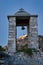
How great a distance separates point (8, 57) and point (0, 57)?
573 mm

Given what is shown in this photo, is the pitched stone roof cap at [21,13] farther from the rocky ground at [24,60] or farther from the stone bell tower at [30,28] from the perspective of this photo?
the rocky ground at [24,60]

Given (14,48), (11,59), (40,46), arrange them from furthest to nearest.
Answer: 1. (40,46)
2. (14,48)
3. (11,59)

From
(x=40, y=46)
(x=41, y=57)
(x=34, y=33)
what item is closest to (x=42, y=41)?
(x=40, y=46)

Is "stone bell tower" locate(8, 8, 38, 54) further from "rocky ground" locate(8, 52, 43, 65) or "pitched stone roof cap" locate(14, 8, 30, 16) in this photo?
"rocky ground" locate(8, 52, 43, 65)

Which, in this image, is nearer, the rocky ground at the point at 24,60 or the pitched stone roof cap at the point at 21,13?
the rocky ground at the point at 24,60

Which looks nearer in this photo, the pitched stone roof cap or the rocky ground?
the rocky ground

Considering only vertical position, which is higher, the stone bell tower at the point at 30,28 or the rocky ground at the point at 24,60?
the stone bell tower at the point at 30,28

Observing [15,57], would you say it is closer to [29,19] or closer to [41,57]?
[41,57]

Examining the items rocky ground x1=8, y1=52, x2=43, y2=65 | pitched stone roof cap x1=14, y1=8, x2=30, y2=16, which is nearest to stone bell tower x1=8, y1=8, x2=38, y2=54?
pitched stone roof cap x1=14, y1=8, x2=30, y2=16

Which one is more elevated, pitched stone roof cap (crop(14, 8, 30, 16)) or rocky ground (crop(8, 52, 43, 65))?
pitched stone roof cap (crop(14, 8, 30, 16))

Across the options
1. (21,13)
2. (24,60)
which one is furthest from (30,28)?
(24,60)

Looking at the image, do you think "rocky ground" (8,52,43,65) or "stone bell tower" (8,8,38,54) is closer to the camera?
"rocky ground" (8,52,43,65)

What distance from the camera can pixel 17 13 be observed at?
61.2 ft

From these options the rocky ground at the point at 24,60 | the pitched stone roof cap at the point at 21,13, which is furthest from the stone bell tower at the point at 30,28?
the rocky ground at the point at 24,60
